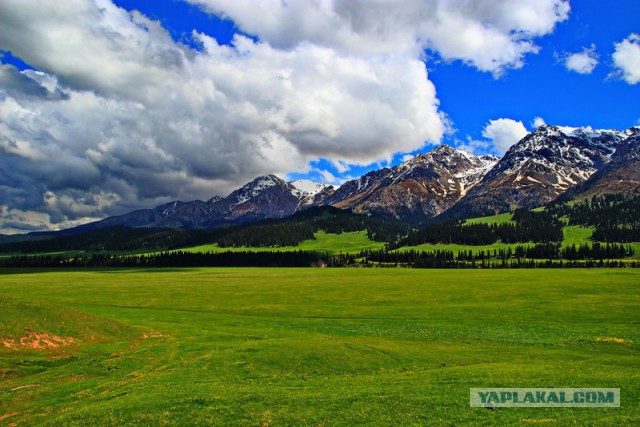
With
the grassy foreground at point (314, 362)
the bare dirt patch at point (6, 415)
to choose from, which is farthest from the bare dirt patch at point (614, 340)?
the bare dirt patch at point (6, 415)

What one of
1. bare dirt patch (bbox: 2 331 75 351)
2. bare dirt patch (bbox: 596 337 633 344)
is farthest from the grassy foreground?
bare dirt patch (bbox: 596 337 633 344)

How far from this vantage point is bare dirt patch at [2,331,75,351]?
3970 cm

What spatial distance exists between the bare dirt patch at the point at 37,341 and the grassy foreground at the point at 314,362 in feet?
0.91

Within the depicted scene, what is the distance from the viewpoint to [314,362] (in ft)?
121

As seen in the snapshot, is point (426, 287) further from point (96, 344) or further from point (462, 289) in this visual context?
point (96, 344)

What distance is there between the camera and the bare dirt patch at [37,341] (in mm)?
39697

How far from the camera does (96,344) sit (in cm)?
4541

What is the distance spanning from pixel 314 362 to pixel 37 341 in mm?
31390

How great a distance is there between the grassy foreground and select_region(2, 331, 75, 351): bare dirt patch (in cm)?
28

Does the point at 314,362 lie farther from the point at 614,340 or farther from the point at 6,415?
the point at 614,340

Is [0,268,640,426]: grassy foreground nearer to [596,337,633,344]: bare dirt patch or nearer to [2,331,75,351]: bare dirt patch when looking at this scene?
[2,331,75,351]: bare dirt patch

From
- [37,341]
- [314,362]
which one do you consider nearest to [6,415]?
[37,341]

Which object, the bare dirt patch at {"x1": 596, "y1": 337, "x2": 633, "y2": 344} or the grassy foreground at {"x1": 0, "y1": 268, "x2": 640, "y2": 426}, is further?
the bare dirt patch at {"x1": 596, "y1": 337, "x2": 633, "y2": 344}

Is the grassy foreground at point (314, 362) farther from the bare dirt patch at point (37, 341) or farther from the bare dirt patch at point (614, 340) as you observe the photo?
the bare dirt patch at point (614, 340)
